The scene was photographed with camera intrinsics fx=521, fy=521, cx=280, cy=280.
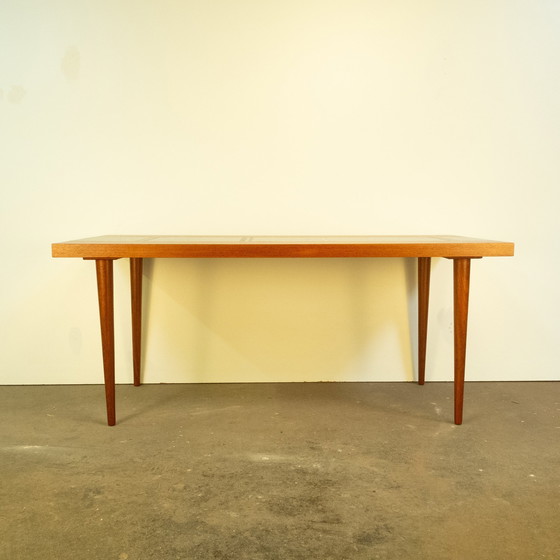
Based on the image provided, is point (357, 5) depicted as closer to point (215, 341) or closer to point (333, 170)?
point (333, 170)

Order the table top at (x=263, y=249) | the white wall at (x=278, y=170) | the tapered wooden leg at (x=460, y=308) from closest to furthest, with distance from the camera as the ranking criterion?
the table top at (x=263, y=249), the tapered wooden leg at (x=460, y=308), the white wall at (x=278, y=170)

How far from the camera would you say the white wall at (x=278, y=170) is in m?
2.06

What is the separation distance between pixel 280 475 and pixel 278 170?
1.21 metres

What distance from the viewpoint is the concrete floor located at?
3.55 feet

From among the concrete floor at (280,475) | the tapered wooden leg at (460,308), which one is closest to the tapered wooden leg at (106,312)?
the concrete floor at (280,475)

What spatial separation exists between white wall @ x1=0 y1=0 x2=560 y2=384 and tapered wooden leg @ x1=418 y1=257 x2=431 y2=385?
0.08 m

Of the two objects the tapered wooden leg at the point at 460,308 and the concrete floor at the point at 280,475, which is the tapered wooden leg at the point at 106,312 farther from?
the tapered wooden leg at the point at 460,308

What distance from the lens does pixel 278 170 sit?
6.93 ft

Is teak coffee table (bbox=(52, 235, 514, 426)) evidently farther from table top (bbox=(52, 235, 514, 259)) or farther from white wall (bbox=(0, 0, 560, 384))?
white wall (bbox=(0, 0, 560, 384))

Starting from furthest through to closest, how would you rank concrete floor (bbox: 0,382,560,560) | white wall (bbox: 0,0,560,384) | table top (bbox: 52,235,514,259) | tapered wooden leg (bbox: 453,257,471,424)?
white wall (bbox: 0,0,560,384) → tapered wooden leg (bbox: 453,257,471,424) → table top (bbox: 52,235,514,259) → concrete floor (bbox: 0,382,560,560)

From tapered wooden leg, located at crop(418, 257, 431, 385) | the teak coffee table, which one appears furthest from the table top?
tapered wooden leg, located at crop(418, 257, 431, 385)

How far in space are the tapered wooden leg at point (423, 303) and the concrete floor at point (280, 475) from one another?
152mm

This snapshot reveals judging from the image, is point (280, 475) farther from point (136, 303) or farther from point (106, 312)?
point (136, 303)

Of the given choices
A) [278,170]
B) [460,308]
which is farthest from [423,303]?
[278,170]
